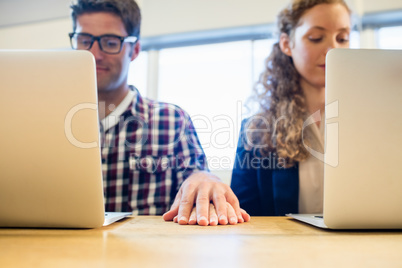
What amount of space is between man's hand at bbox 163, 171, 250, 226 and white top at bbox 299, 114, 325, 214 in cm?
51

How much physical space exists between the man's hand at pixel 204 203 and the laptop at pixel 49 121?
20 cm

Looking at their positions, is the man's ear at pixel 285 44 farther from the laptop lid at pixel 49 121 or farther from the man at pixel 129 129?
the laptop lid at pixel 49 121

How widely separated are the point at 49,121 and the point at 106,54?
2.86ft

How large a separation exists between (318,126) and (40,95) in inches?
37.5

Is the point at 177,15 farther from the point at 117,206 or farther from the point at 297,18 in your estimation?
the point at 117,206

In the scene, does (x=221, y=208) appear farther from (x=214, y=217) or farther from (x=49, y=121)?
(x=49, y=121)

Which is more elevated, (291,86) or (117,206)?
A: (291,86)

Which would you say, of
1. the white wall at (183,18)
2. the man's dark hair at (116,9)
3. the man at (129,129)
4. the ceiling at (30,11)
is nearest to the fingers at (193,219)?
the man at (129,129)

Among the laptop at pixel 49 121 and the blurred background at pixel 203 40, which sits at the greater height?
the blurred background at pixel 203 40

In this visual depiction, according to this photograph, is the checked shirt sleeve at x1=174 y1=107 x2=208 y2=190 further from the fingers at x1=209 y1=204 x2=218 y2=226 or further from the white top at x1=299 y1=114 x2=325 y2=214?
the fingers at x1=209 y1=204 x2=218 y2=226

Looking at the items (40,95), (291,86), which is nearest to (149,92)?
(291,86)

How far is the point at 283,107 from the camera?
1.24 meters

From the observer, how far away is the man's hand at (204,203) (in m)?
0.61

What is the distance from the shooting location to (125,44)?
1.32 m
